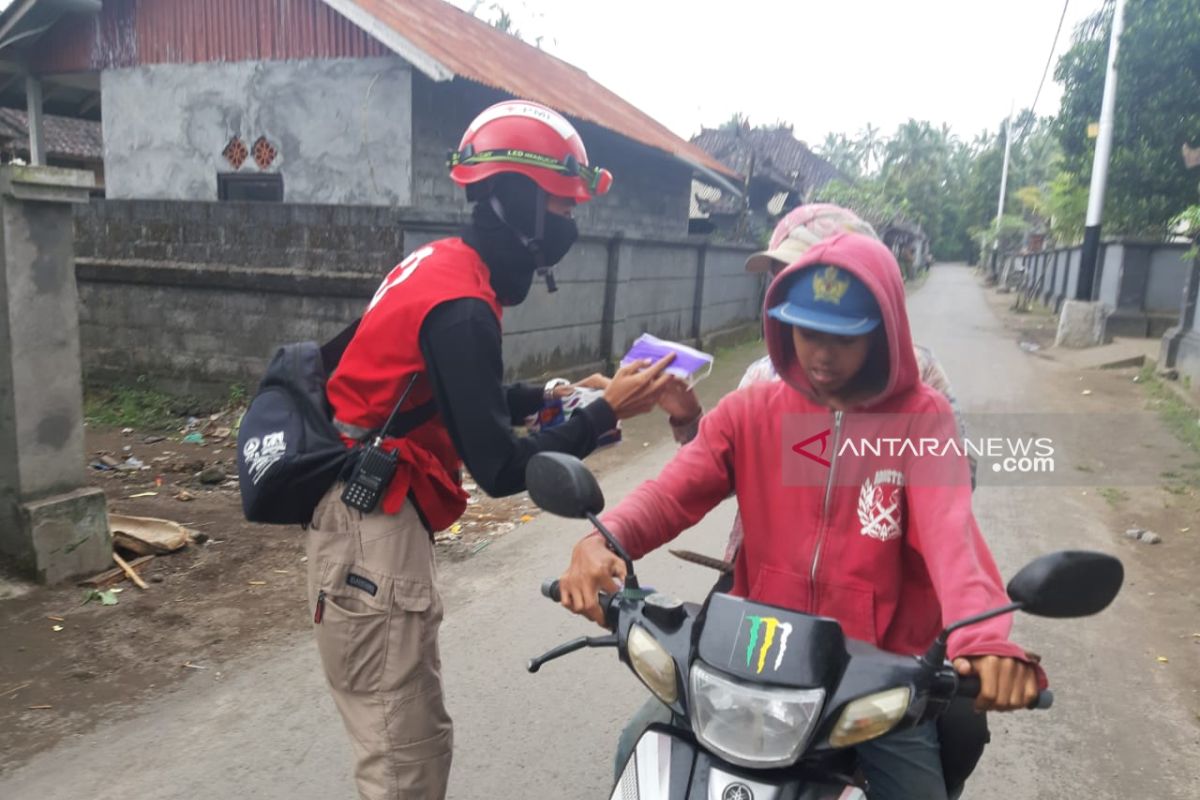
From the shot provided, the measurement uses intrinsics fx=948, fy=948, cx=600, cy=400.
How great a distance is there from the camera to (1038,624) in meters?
4.39

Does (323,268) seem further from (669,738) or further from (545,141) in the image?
(669,738)

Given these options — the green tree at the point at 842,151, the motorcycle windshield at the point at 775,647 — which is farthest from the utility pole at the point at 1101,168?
the green tree at the point at 842,151

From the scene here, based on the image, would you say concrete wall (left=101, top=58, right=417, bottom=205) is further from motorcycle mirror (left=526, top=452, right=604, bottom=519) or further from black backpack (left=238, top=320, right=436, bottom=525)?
motorcycle mirror (left=526, top=452, right=604, bottom=519)

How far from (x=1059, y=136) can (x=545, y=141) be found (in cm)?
1847

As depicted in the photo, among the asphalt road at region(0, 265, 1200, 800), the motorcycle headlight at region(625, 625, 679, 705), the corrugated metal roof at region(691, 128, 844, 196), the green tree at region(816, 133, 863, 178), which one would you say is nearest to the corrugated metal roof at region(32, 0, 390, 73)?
the asphalt road at region(0, 265, 1200, 800)

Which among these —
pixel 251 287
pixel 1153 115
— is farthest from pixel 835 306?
pixel 1153 115

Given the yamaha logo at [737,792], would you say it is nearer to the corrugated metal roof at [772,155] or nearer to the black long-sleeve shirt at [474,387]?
the black long-sleeve shirt at [474,387]

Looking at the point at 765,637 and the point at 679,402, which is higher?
the point at 679,402

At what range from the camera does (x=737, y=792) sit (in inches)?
55.4

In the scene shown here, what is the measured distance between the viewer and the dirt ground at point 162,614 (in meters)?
3.60

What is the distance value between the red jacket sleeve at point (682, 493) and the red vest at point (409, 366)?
0.50 meters

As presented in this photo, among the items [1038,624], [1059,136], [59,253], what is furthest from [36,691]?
[1059,136]

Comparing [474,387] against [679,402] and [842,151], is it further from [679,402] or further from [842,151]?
[842,151]

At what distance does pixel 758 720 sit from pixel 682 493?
643mm
